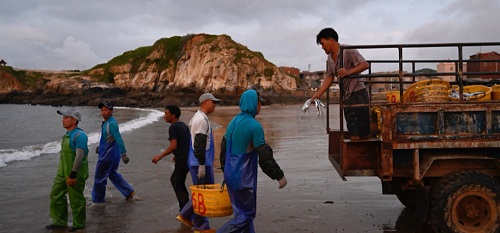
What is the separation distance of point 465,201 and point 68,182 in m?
4.90

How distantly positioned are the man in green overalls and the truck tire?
4450mm

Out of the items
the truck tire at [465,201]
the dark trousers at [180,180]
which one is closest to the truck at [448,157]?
the truck tire at [465,201]

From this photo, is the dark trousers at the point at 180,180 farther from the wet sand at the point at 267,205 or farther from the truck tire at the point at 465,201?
the truck tire at the point at 465,201

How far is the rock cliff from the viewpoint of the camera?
83.9 m

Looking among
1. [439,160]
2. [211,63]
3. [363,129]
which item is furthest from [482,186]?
[211,63]

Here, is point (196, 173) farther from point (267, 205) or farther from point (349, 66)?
point (349, 66)

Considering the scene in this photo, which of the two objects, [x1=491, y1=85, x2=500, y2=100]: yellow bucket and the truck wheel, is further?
the truck wheel

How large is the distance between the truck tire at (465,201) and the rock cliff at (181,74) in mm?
69034

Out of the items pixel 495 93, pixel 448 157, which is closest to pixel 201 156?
pixel 448 157

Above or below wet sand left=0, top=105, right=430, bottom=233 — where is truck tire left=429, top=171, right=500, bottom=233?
above

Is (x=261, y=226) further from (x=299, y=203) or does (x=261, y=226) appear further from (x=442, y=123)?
(x=442, y=123)

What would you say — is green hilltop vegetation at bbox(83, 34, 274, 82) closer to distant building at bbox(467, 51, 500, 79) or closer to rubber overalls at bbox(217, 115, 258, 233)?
distant building at bbox(467, 51, 500, 79)

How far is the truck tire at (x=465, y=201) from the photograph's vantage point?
4727mm

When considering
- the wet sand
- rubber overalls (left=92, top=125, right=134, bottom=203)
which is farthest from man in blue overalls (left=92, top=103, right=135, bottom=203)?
the wet sand
